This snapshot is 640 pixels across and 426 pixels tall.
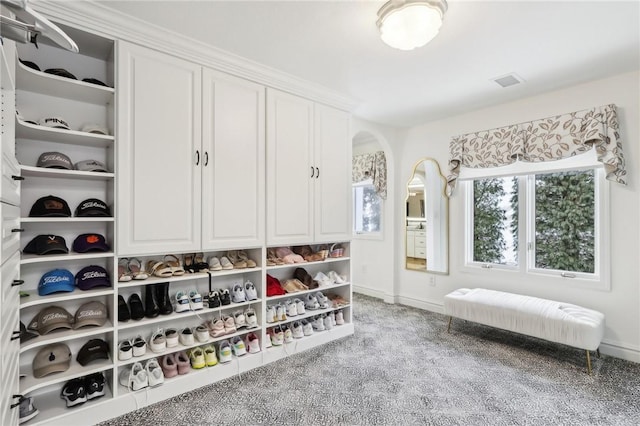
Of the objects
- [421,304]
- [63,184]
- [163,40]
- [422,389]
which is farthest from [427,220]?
[63,184]

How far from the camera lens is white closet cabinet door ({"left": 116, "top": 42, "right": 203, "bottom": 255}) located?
1983 millimetres

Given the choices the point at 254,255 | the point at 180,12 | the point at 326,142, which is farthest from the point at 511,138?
the point at 180,12

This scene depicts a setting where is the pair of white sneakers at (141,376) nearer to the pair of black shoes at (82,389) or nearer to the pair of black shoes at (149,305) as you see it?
the pair of black shoes at (82,389)

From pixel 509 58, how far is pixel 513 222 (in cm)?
176

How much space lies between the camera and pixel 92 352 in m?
1.96

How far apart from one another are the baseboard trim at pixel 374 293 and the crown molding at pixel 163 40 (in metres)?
2.78

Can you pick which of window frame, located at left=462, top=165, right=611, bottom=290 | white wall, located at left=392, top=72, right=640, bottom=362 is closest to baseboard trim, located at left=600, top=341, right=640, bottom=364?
white wall, located at left=392, top=72, right=640, bottom=362

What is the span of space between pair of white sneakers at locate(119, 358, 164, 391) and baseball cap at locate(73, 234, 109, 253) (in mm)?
801

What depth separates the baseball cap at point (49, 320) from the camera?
5.96ft

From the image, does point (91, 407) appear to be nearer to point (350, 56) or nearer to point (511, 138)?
point (350, 56)

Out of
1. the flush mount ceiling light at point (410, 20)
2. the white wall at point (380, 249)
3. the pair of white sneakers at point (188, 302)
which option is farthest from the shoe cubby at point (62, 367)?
the white wall at point (380, 249)

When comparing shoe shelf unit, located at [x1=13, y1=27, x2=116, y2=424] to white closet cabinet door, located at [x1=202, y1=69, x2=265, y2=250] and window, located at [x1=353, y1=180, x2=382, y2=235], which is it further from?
window, located at [x1=353, y1=180, x2=382, y2=235]

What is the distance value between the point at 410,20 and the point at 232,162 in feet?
4.96

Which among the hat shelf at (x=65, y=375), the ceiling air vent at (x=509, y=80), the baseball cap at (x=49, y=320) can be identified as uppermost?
the ceiling air vent at (x=509, y=80)
